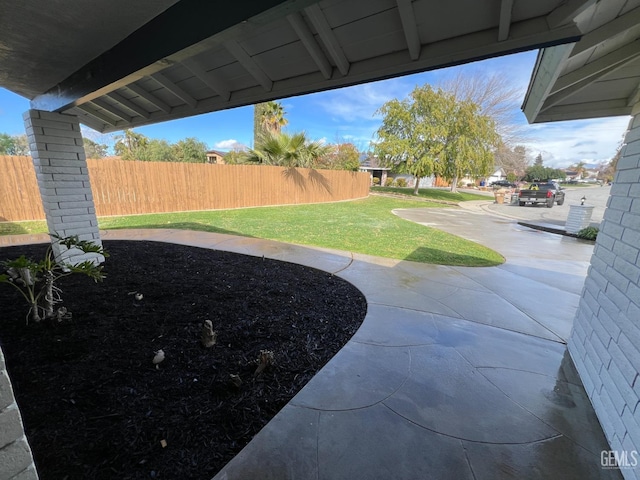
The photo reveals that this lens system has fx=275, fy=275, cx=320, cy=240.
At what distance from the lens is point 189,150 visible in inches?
1148

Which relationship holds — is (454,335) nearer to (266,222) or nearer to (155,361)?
(155,361)

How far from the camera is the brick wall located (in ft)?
2.45

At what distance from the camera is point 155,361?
202 cm

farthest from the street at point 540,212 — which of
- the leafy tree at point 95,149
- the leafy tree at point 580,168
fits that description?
the leafy tree at point 580,168

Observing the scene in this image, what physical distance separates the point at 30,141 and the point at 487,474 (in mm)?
5440

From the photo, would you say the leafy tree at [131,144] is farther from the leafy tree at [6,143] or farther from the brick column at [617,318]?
the brick column at [617,318]

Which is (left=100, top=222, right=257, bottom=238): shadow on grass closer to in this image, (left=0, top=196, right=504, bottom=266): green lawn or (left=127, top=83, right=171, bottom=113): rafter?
(left=0, top=196, right=504, bottom=266): green lawn

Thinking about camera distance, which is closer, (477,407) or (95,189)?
(477,407)

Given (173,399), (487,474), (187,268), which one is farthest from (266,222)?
(487,474)

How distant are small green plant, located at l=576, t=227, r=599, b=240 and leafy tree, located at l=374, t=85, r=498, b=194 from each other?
11.5 metres

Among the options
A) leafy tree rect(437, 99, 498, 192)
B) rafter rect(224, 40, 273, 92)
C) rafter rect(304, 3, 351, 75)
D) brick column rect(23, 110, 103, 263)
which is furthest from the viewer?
leafy tree rect(437, 99, 498, 192)

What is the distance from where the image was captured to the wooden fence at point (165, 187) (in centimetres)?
789

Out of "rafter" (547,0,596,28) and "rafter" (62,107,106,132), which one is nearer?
"rafter" (547,0,596,28)

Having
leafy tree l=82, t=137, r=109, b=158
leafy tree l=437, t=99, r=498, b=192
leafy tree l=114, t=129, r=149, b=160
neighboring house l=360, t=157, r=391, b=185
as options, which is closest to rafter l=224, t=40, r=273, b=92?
leafy tree l=437, t=99, r=498, b=192
